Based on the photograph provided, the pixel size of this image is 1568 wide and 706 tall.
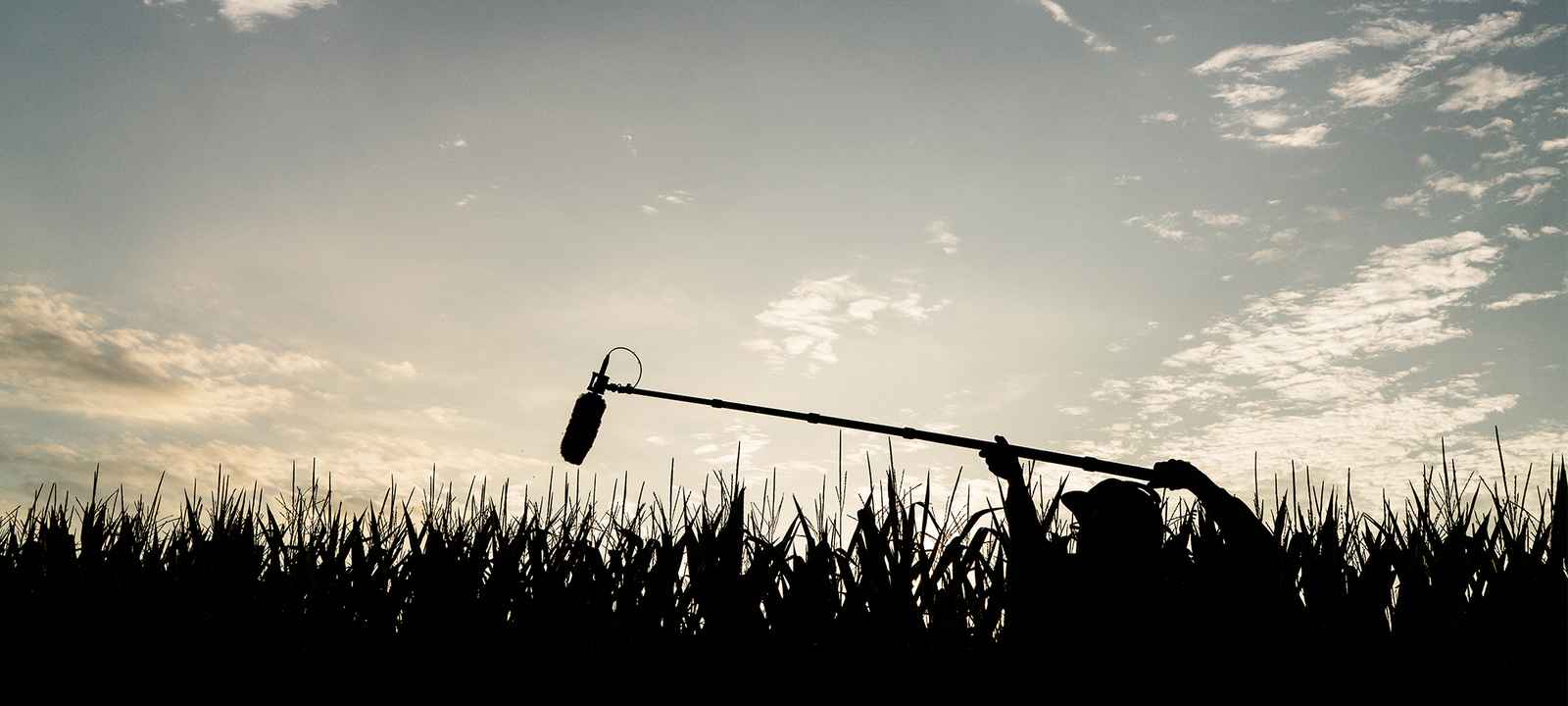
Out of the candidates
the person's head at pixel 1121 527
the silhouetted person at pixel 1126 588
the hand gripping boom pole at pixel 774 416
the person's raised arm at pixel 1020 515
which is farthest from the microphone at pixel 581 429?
the person's head at pixel 1121 527

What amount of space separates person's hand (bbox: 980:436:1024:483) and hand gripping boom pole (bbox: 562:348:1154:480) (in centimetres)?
11

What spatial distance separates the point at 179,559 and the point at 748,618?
11.8 feet

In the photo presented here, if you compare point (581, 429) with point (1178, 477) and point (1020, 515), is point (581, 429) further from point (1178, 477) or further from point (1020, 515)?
point (1178, 477)

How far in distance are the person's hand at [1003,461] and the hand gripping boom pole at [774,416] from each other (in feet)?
0.37

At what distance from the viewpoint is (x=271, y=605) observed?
5.11m

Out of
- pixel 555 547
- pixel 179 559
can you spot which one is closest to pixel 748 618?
pixel 555 547

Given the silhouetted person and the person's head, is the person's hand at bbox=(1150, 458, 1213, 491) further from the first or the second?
the person's head

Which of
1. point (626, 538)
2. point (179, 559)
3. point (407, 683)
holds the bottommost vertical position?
point (407, 683)

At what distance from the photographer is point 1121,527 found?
3.97m

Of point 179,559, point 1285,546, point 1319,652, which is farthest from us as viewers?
point 179,559

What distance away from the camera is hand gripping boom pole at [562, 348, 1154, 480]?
18.8 ft

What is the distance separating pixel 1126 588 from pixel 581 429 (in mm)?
4054

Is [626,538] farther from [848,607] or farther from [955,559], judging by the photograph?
[955,559]

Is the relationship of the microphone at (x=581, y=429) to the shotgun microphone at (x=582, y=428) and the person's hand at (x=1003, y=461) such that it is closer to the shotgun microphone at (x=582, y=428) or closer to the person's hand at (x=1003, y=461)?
the shotgun microphone at (x=582, y=428)
